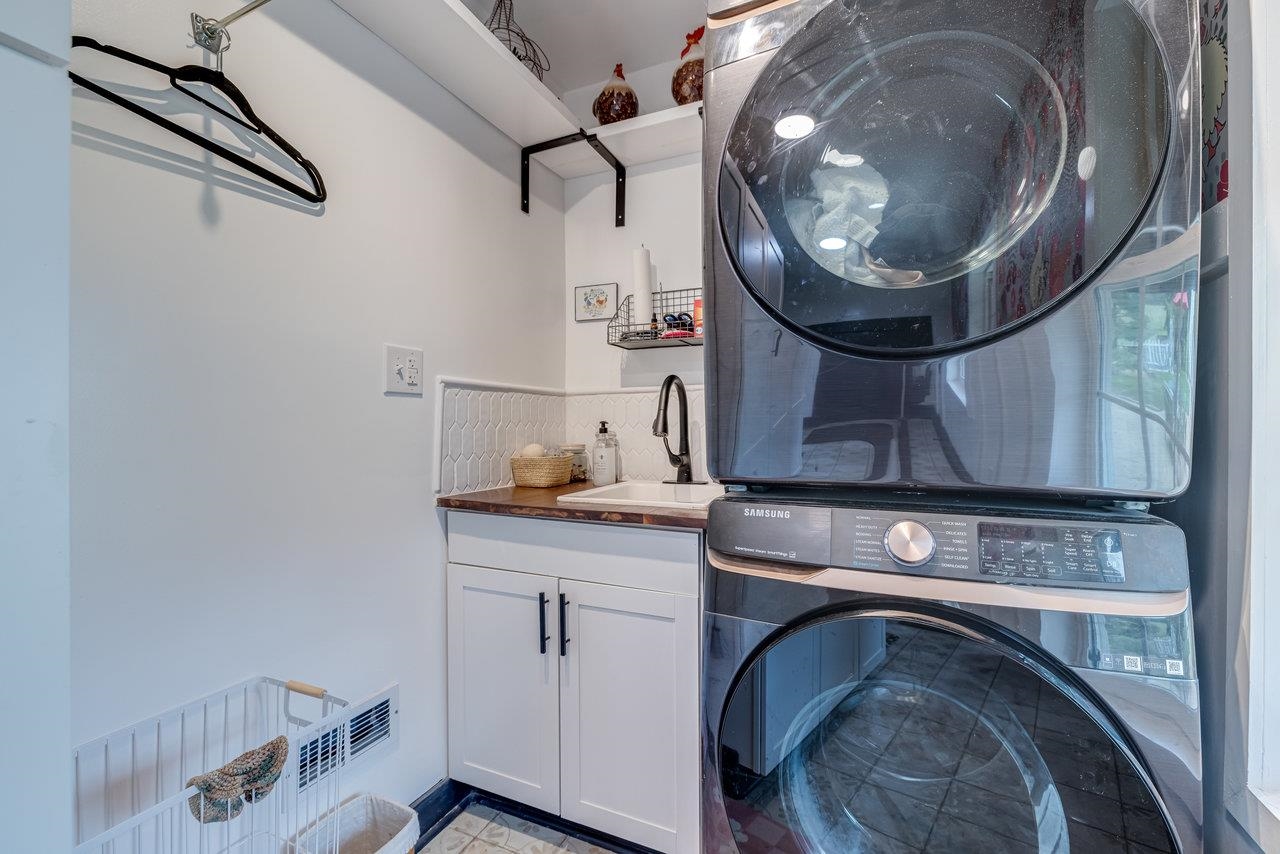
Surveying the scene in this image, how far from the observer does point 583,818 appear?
1321mm

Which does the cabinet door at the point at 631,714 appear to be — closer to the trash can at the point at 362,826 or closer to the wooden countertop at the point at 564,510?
the wooden countertop at the point at 564,510

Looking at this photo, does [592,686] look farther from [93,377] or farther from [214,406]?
[93,377]

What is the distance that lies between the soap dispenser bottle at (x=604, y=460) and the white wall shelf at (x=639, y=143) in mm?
1000

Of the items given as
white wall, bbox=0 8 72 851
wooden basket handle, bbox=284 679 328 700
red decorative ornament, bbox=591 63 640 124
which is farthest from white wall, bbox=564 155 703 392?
white wall, bbox=0 8 72 851

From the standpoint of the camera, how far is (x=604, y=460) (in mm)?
1885

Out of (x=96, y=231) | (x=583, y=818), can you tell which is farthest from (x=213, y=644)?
(x=583, y=818)

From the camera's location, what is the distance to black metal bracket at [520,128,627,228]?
181cm

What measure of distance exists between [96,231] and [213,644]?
2.52 feet

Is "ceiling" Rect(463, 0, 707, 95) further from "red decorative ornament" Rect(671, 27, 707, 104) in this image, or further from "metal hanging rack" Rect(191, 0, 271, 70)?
"metal hanging rack" Rect(191, 0, 271, 70)

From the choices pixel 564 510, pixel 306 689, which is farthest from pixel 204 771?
pixel 564 510

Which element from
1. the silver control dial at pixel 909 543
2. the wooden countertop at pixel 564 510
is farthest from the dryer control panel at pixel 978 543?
the wooden countertop at pixel 564 510

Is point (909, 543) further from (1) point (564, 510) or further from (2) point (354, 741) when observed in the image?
(2) point (354, 741)

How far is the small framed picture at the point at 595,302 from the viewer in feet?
6.74

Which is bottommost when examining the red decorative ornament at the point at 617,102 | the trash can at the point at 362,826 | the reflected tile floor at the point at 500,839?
the reflected tile floor at the point at 500,839
